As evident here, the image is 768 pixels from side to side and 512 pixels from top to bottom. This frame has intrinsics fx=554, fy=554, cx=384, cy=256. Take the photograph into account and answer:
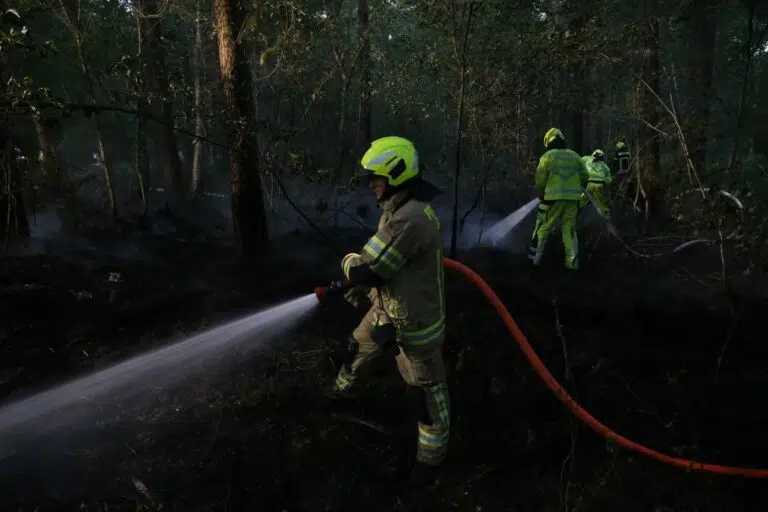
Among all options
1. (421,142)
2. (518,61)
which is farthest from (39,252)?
(421,142)

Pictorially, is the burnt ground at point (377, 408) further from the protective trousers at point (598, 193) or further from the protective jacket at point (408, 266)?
the protective trousers at point (598, 193)

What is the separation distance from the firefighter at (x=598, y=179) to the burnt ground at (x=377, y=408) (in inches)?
117

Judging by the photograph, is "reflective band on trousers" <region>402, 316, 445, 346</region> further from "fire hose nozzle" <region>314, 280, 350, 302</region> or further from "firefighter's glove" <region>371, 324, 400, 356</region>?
"fire hose nozzle" <region>314, 280, 350, 302</region>

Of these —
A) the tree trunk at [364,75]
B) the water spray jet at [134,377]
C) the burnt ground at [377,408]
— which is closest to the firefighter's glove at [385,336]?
the water spray jet at [134,377]

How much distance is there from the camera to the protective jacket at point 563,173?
7.98m

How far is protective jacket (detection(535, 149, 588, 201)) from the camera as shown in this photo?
7.98 m

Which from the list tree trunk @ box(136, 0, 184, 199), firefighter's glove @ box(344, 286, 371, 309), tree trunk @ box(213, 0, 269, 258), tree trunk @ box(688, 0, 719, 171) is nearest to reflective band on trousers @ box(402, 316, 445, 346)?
firefighter's glove @ box(344, 286, 371, 309)

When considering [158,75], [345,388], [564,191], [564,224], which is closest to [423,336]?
[345,388]

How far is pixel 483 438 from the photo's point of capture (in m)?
4.28

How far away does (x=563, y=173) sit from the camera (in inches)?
314

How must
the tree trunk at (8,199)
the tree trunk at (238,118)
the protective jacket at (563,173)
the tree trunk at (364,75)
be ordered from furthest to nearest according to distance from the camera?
the tree trunk at (364,75) < the protective jacket at (563,173) < the tree trunk at (8,199) < the tree trunk at (238,118)

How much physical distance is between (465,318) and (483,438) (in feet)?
6.89

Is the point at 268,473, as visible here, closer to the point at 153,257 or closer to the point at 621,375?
the point at 621,375

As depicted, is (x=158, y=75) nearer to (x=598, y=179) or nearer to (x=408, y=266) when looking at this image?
(x=598, y=179)
